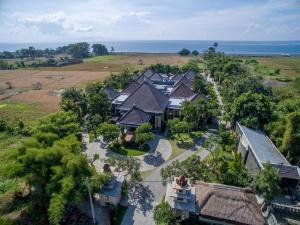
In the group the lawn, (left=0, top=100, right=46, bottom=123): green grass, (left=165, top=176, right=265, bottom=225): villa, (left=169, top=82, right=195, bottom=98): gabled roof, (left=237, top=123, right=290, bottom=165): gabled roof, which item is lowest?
(left=0, top=100, right=46, bottom=123): green grass

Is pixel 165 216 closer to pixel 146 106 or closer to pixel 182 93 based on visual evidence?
pixel 146 106

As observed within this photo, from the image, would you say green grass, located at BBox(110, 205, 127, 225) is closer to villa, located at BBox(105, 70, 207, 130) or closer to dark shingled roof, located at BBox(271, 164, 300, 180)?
villa, located at BBox(105, 70, 207, 130)

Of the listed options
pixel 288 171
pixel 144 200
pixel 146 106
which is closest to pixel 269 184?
pixel 288 171

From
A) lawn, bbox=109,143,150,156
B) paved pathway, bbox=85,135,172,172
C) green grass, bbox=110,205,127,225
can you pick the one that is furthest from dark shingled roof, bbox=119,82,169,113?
green grass, bbox=110,205,127,225

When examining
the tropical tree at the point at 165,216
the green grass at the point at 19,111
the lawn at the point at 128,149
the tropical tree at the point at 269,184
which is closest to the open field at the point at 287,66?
the lawn at the point at 128,149

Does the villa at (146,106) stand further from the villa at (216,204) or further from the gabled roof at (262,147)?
the villa at (216,204)

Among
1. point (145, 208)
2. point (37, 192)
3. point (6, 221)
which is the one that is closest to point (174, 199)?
point (145, 208)
